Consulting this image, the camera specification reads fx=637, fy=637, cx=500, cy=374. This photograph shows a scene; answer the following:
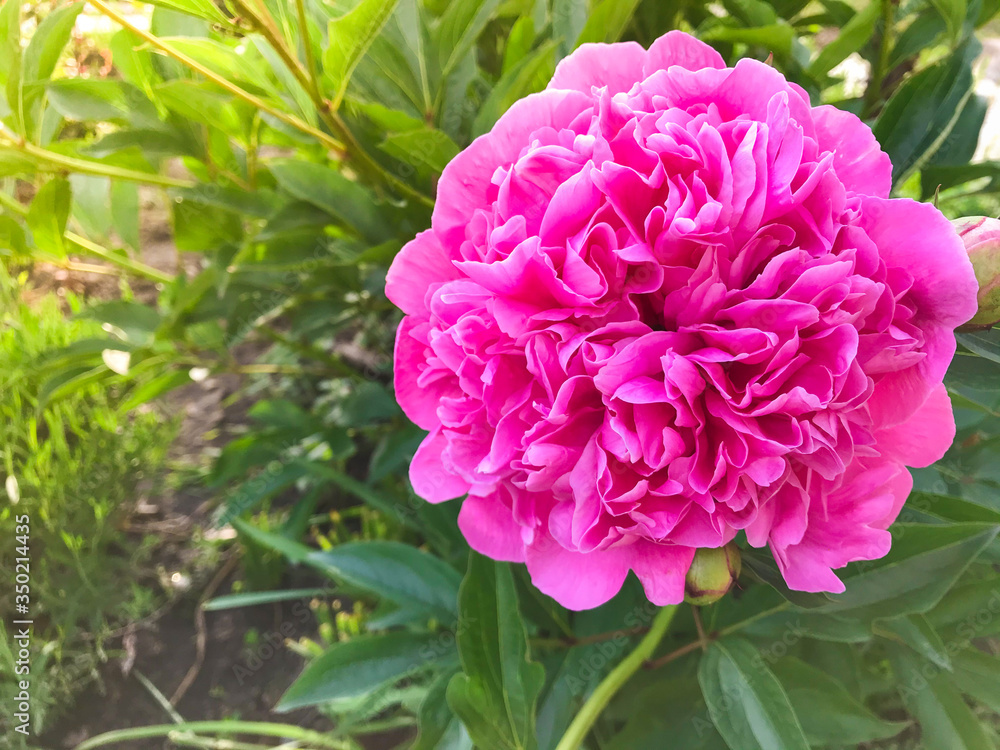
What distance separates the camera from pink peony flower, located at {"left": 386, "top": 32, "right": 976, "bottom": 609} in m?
0.23

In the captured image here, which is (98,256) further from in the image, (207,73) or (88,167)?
(207,73)

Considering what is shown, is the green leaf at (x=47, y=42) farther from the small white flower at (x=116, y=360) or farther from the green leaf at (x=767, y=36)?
the green leaf at (x=767, y=36)

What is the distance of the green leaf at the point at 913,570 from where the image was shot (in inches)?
12.5

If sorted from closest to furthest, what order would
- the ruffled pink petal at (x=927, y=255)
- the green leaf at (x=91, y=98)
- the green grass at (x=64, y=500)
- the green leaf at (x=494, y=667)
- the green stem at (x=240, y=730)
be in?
the ruffled pink petal at (x=927, y=255), the green leaf at (x=494, y=667), the green leaf at (x=91, y=98), the green stem at (x=240, y=730), the green grass at (x=64, y=500)

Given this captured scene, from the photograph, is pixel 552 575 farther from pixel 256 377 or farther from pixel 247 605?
pixel 256 377

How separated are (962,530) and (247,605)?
32.1 inches

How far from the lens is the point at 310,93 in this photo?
0.37 metres

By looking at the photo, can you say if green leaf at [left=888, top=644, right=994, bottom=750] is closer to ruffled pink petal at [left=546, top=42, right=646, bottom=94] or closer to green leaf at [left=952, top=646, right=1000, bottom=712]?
green leaf at [left=952, top=646, right=1000, bottom=712]


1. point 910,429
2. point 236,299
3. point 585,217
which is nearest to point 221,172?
point 236,299

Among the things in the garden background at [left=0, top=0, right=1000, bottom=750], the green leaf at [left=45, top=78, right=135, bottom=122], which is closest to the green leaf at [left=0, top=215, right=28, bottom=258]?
the garden background at [left=0, top=0, right=1000, bottom=750]

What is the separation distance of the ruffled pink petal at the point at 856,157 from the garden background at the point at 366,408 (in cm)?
7

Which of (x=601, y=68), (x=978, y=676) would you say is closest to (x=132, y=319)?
(x=601, y=68)

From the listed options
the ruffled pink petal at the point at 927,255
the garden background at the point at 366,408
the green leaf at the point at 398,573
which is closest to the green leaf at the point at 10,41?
the garden background at the point at 366,408

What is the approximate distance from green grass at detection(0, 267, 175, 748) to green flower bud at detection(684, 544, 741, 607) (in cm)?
62
